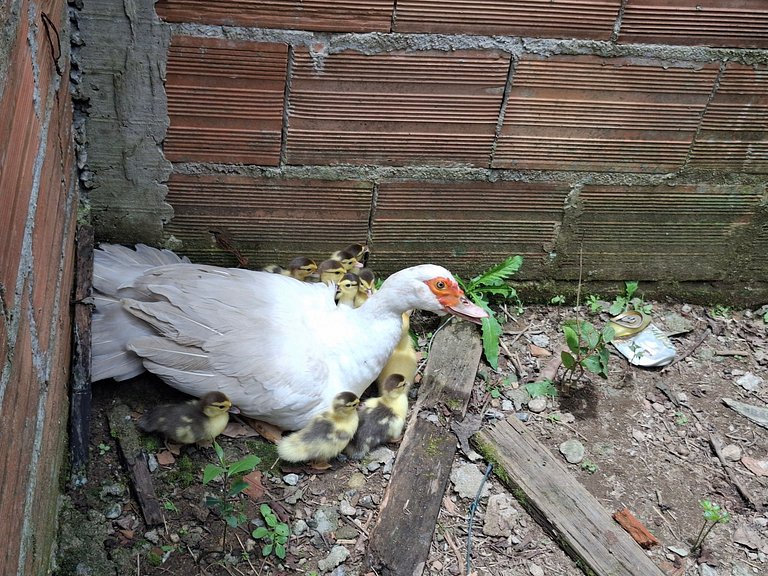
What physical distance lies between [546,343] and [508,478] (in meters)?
0.95

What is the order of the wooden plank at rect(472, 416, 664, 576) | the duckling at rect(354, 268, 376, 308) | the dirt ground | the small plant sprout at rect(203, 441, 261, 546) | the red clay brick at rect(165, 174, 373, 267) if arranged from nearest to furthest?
the small plant sprout at rect(203, 441, 261, 546) → the dirt ground → the wooden plank at rect(472, 416, 664, 576) → the red clay brick at rect(165, 174, 373, 267) → the duckling at rect(354, 268, 376, 308)

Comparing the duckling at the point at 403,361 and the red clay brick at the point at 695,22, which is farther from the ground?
the red clay brick at the point at 695,22

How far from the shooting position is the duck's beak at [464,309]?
347 cm

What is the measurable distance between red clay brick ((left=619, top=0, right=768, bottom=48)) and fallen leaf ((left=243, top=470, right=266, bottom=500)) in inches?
97.0

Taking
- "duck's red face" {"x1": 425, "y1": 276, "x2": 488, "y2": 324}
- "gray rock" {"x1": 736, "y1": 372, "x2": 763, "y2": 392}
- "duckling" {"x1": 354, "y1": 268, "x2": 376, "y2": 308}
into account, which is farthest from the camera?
"gray rock" {"x1": 736, "y1": 372, "x2": 763, "y2": 392}

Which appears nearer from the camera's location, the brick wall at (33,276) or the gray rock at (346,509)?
the brick wall at (33,276)

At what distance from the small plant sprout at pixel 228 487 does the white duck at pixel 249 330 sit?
0.32 m

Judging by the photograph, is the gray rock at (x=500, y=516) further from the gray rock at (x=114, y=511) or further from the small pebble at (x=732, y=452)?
the gray rock at (x=114, y=511)

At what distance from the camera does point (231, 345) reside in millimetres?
3211

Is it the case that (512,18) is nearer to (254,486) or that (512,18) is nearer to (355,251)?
(355,251)

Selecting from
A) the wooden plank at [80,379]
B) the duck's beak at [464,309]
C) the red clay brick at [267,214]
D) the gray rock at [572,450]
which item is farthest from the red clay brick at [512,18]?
the gray rock at [572,450]

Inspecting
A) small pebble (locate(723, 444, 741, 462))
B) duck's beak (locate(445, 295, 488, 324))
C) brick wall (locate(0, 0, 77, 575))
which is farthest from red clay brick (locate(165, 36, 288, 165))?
small pebble (locate(723, 444, 741, 462))

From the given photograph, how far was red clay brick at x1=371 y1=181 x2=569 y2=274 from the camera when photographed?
381 cm

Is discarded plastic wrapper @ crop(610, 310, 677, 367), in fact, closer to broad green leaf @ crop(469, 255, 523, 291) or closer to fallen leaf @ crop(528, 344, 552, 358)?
fallen leaf @ crop(528, 344, 552, 358)
